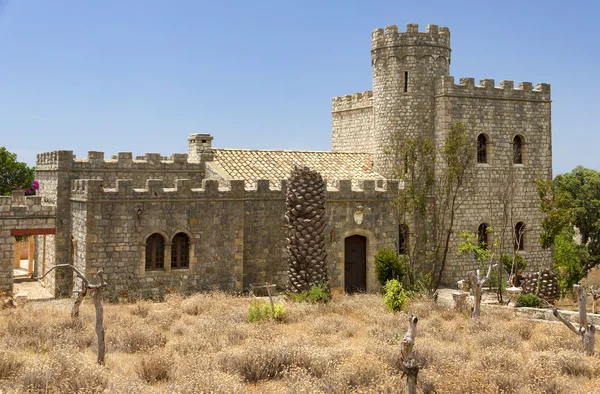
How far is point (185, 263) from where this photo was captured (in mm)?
20203

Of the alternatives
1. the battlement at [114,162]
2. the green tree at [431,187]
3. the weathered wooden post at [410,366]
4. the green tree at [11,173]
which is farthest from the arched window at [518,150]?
the green tree at [11,173]

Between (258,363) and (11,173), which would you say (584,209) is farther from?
(11,173)

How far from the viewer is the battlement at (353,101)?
26516 millimetres

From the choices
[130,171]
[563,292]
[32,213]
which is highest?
[130,171]

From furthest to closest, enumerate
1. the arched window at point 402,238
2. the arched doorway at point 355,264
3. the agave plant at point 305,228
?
the arched window at point 402,238
the arched doorway at point 355,264
the agave plant at point 305,228

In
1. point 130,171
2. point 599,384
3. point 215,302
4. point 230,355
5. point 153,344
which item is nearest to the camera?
point 599,384

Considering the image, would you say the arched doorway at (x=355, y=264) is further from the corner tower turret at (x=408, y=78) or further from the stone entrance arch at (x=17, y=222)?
the stone entrance arch at (x=17, y=222)

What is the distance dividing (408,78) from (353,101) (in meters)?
3.76

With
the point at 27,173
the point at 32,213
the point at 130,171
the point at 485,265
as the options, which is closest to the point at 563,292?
the point at 485,265

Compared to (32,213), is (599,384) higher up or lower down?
lower down

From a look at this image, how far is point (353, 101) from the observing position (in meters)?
27.5

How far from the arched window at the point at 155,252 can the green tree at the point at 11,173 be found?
2250cm

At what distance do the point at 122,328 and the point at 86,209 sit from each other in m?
5.72

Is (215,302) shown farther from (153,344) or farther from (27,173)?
(27,173)
